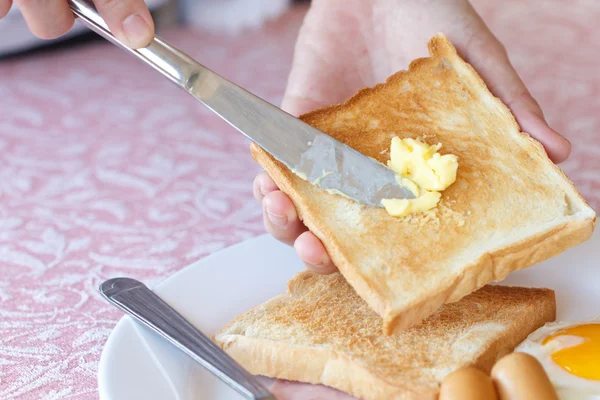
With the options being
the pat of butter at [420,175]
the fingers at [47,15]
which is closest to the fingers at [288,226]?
the pat of butter at [420,175]

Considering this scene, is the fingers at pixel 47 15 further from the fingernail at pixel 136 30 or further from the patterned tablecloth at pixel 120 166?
the patterned tablecloth at pixel 120 166

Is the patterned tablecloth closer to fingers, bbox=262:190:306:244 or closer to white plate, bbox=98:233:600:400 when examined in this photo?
white plate, bbox=98:233:600:400

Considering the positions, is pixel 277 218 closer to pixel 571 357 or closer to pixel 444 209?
pixel 444 209

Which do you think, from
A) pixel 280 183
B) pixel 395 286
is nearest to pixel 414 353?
pixel 395 286

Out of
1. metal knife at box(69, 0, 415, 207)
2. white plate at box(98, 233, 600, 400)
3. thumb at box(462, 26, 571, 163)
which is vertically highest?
thumb at box(462, 26, 571, 163)

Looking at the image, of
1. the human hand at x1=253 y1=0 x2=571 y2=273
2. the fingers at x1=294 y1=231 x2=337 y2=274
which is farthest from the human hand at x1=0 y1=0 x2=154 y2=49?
the fingers at x1=294 y1=231 x2=337 y2=274
